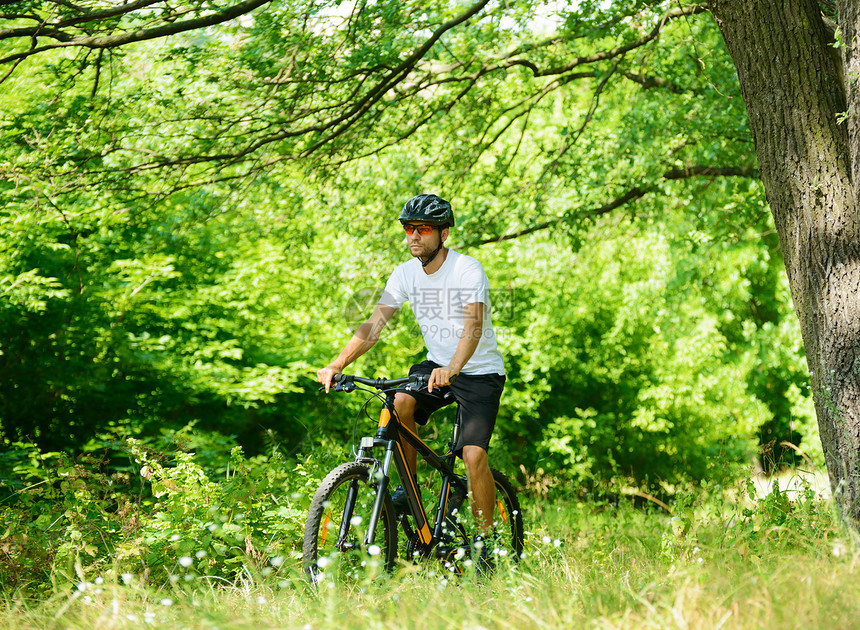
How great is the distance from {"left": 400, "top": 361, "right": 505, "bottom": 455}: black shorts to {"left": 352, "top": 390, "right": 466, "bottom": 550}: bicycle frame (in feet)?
0.50

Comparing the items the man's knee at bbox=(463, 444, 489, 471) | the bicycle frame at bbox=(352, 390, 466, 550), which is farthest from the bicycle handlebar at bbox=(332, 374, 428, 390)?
the man's knee at bbox=(463, 444, 489, 471)

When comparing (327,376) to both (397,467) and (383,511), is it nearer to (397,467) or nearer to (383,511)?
(397,467)

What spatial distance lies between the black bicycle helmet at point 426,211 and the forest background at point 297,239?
1.91 m

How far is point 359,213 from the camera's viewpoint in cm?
941

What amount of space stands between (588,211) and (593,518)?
3.48 m

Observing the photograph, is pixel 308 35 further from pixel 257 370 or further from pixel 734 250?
pixel 734 250

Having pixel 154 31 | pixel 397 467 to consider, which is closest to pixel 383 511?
pixel 397 467

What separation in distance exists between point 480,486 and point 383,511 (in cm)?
61

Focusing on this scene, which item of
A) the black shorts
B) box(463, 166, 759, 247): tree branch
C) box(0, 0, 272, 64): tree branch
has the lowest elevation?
the black shorts

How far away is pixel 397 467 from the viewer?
3.88 m

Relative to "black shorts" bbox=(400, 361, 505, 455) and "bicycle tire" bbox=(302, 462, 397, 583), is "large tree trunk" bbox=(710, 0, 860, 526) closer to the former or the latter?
"black shorts" bbox=(400, 361, 505, 455)

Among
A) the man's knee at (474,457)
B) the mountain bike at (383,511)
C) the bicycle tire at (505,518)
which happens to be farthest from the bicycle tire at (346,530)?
the bicycle tire at (505,518)

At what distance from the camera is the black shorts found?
407 cm

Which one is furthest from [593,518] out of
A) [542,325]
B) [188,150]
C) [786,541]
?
[542,325]
